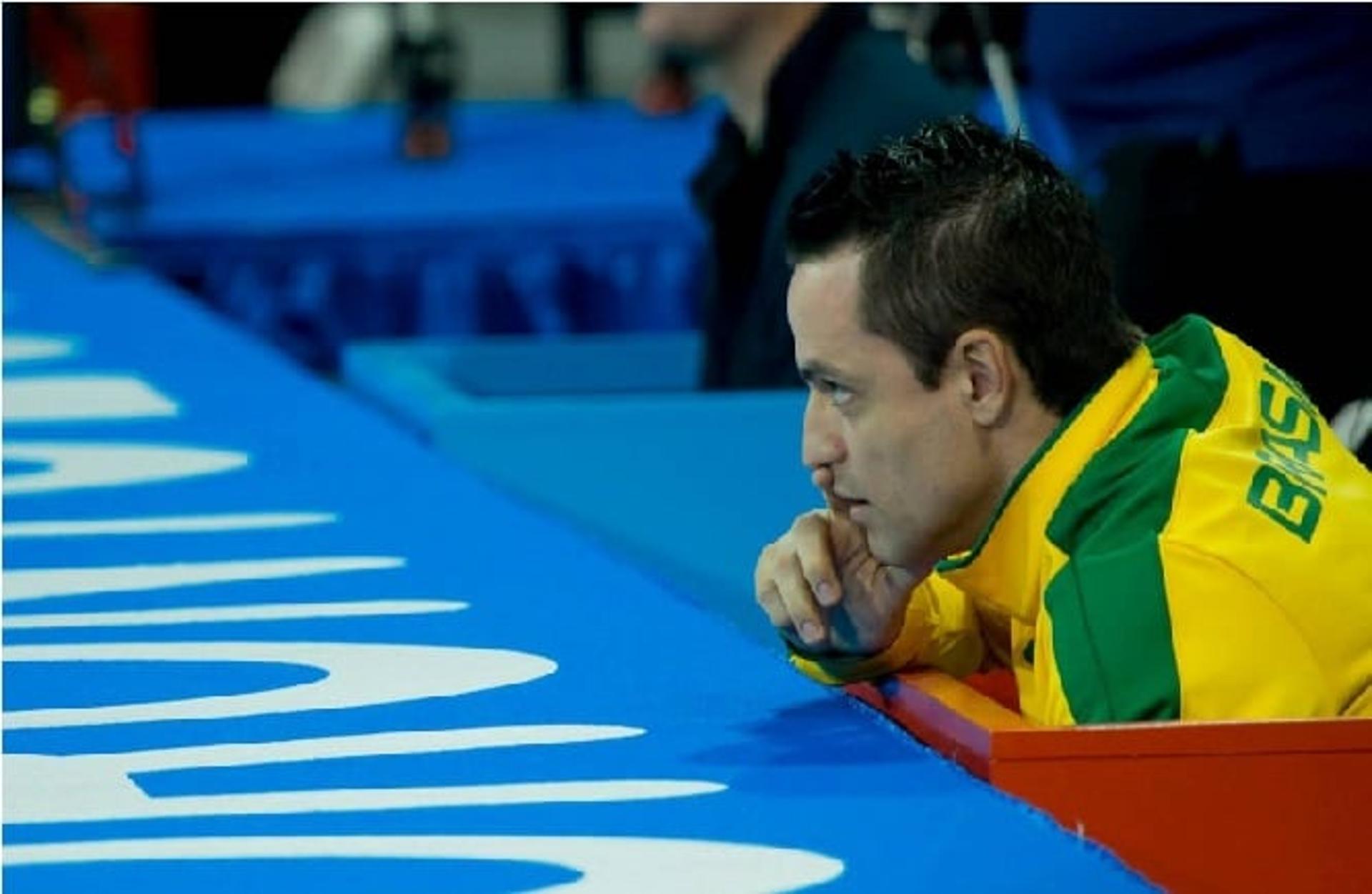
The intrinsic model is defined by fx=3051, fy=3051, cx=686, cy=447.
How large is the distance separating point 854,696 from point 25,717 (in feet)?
1.59

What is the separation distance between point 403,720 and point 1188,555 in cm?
45

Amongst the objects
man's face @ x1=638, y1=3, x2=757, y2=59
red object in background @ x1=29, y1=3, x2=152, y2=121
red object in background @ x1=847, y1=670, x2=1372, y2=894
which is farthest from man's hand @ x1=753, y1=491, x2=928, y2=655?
red object in background @ x1=29, y1=3, x2=152, y2=121

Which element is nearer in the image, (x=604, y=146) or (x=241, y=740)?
(x=241, y=740)

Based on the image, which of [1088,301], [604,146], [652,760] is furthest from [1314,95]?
[604,146]

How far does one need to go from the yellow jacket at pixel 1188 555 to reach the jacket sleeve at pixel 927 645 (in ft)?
0.26

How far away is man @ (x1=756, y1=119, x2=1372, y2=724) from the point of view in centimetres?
159

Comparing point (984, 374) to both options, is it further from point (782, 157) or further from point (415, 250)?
point (415, 250)

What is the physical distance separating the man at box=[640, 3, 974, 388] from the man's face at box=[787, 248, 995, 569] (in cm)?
136

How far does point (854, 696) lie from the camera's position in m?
1.81

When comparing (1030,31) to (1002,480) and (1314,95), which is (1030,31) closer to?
(1314,95)

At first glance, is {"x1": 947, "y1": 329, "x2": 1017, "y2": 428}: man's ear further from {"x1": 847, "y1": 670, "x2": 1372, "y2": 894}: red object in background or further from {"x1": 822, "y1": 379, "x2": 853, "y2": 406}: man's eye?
{"x1": 847, "y1": 670, "x2": 1372, "y2": 894}: red object in background

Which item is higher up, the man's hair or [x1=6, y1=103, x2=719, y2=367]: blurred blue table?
the man's hair

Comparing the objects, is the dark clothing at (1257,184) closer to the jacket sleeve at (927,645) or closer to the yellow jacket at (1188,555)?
the jacket sleeve at (927,645)

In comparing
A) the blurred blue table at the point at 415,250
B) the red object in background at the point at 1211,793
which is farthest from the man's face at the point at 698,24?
the red object in background at the point at 1211,793
